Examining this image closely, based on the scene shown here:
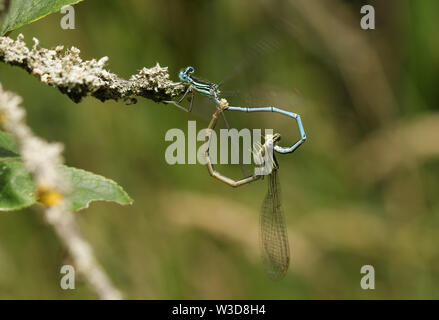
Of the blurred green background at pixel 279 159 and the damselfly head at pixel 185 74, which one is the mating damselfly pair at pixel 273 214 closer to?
the damselfly head at pixel 185 74

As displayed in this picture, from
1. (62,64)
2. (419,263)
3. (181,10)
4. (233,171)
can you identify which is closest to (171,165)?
(233,171)

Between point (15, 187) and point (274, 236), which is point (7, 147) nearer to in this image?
point (15, 187)
